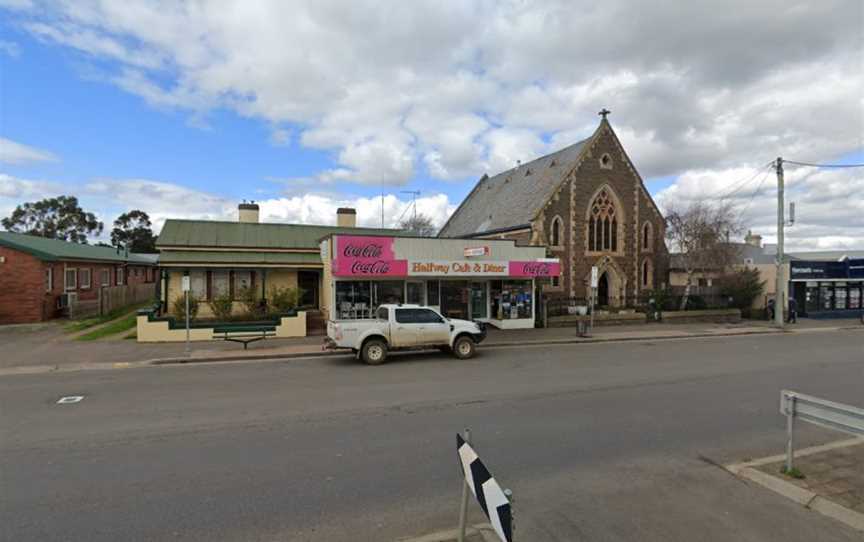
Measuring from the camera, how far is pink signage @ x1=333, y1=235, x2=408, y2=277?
17.8 metres

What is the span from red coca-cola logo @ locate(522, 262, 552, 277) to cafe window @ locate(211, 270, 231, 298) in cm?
1517

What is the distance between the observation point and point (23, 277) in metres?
21.6

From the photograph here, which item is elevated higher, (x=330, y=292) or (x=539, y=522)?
(x=330, y=292)

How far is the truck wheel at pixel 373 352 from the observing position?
12766 mm

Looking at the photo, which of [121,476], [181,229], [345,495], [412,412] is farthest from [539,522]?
[181,229]

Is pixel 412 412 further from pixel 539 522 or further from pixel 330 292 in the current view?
pixel 330 292

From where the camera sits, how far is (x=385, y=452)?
5848 millimetres

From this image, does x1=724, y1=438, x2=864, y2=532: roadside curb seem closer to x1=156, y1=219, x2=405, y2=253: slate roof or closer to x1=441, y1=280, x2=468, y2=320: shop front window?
x1=441, y1=280, x2=468, y2=320: shop front window

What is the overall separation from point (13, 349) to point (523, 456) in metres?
17.8

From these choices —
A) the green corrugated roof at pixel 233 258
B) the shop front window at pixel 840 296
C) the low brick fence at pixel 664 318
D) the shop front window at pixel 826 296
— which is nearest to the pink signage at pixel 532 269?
the low brick fence at pixel 664 318

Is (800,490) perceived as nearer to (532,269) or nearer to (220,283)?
(532,269)

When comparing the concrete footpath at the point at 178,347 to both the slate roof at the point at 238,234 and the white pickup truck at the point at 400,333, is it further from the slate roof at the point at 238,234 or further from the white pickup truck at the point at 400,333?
the slate roof at the point at 238,234

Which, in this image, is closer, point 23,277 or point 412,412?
point 412,412

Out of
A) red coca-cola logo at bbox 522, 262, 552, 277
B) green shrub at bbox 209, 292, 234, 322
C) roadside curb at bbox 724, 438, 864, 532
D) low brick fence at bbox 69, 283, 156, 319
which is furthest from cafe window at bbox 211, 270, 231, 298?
roadside curb at bbox 724, 438, 864, 532
